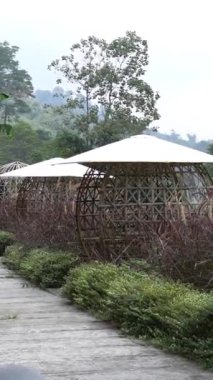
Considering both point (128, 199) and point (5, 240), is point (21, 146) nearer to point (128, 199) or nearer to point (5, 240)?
point (5, 240)

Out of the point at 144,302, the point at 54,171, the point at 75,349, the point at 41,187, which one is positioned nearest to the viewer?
the point at 75,349

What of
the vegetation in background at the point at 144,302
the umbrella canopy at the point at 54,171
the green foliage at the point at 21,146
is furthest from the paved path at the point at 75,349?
the green foliage at the point at 21,146

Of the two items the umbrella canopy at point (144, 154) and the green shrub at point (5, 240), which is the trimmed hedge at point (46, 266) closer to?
the umbrella canopy at point (144, 154)

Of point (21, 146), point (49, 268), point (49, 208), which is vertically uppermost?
point (21, 146)

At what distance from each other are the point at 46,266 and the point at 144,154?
2163 mm

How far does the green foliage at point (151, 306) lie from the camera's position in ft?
16.0

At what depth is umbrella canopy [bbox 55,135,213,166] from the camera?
8445 mm

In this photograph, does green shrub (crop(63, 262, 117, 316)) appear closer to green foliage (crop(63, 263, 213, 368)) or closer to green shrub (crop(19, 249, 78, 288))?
Result: green foliage (crop(63, 263, 213, 368))

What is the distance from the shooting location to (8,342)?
5629 millimetres

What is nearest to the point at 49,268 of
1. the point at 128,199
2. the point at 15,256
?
the point at 128,199

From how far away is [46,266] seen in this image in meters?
9.38

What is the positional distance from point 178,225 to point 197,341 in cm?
231

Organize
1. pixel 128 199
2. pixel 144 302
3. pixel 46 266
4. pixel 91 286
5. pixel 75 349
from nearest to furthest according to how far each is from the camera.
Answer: pixel 75 349
pixel 144 302
pixel 91 286
pixel 128 199
pixel 46 266

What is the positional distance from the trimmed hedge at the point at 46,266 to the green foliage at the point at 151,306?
125 centimetres
